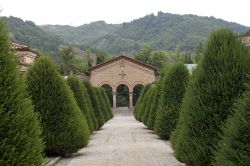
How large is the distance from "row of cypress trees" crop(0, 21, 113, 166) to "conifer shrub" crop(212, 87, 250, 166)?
2.81 meters

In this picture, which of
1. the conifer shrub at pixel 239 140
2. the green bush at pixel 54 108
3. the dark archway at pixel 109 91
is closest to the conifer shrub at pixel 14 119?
the conifer shrub at pixel 239 140

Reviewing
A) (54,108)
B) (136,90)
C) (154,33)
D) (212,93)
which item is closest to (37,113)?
(212,93)

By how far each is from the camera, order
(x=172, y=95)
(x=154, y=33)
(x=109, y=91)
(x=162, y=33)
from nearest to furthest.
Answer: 1. (x=172, y=95)
2. (x=109, y=91)
3. (x=162, y=33)
4. (x=154, y=33)

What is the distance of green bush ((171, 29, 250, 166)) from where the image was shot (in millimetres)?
9961

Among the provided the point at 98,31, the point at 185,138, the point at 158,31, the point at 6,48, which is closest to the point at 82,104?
the point at 185,138

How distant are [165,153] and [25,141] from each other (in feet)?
31.0

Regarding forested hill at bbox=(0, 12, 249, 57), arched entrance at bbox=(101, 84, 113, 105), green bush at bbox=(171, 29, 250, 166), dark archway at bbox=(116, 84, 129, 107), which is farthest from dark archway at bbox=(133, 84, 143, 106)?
green bush at bbox=(171, 29, 250, 166)

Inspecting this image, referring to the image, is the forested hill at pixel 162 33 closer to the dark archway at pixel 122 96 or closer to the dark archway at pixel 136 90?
the dark archway at pixel 122 96

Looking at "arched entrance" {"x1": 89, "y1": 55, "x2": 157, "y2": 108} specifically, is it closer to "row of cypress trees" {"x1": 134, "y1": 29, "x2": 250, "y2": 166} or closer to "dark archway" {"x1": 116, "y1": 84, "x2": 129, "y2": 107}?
"dark archway" {"x1": 116, "y1": 84, "x2": 129, "y2": 107}

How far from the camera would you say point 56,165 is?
45.8 feet

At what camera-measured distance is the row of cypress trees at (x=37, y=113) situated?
729cm

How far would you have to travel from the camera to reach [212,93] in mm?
10109

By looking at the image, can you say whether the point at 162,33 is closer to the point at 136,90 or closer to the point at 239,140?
the point at 136,90

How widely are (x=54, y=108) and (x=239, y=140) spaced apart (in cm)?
1002
